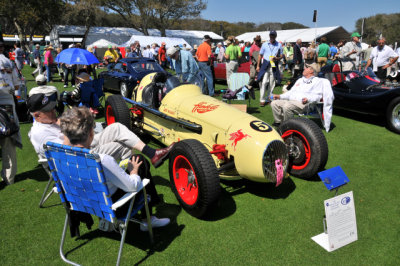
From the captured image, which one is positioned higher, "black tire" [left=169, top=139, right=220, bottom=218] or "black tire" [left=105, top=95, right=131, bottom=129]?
"black tire" [left=105, top=95, right=131, bottom=129]

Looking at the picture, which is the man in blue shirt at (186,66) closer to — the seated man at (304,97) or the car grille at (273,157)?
the seated man at (304,97)

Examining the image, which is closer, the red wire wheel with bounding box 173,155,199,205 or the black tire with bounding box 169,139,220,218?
the black tire with bounding box 169,139,220,218

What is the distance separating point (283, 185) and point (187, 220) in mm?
1548

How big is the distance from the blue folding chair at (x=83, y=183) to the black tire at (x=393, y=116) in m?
5.94

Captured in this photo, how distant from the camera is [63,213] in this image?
3.51m

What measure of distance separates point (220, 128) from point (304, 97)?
290 centimetres

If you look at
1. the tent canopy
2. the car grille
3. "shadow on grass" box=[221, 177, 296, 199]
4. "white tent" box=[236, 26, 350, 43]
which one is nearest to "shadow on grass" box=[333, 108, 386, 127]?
"shadow on grass" box=[221, 177, 296, 199]

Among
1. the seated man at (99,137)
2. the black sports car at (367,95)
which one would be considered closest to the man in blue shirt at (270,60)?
the black sports car at (367,95)

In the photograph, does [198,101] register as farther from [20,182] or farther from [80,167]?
[20,182]

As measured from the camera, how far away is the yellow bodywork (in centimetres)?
330

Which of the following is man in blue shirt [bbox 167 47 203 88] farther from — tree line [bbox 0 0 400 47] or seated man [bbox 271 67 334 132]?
tree line [bbox 0 0 400 47]

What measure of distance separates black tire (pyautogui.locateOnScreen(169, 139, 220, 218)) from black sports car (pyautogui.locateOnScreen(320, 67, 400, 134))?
16.8ft

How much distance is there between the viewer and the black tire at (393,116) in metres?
6.04

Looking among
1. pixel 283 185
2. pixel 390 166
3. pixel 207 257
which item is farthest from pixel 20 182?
pixel 390 166
